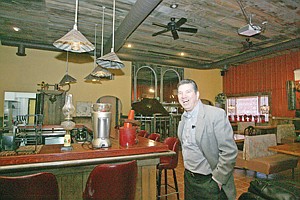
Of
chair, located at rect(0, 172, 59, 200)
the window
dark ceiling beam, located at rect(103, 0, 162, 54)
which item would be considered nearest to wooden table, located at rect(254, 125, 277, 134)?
the window

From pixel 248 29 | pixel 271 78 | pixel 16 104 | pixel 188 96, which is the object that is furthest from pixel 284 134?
pixel 16 104

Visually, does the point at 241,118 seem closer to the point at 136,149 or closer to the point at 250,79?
the point at 250,79

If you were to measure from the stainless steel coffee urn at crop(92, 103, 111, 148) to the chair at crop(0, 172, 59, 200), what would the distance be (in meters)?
0.66

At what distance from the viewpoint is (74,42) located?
237 cm

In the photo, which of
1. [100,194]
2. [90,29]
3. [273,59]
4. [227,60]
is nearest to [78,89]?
[90,29]

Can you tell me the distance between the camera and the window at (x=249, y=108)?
27.6 ft

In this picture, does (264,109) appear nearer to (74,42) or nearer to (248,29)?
(248,29)

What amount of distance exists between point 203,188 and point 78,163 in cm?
117

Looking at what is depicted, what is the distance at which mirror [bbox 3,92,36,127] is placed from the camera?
6163 mm

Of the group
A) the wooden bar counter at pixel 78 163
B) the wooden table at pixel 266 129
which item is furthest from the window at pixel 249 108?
the wooden bar counter at pixel 78 163

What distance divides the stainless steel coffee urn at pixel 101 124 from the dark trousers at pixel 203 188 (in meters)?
0.93

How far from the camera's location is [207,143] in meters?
1.85

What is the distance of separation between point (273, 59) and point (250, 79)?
3.98 feet

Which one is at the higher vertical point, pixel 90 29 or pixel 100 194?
pixel 90 29
